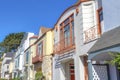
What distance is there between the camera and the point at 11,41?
245 ft

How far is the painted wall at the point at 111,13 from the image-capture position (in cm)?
1397

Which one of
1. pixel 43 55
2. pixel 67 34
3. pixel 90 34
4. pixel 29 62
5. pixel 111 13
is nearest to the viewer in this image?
pixel 111 13

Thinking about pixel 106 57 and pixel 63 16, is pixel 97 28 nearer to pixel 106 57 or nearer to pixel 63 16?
pixel 106 57

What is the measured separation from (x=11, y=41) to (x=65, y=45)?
54802 mm

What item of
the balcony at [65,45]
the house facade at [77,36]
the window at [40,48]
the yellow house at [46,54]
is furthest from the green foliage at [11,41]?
the house facade at [77,36]

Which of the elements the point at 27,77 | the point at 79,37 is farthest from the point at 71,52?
the point at 27,77

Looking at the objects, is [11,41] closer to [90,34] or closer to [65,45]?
[65,45]

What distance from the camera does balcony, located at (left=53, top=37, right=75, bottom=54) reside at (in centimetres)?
2053

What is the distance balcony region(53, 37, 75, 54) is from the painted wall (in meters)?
5.54


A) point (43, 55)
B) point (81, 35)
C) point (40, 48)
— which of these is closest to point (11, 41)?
point (40, 48)

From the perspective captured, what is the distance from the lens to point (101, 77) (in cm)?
1510

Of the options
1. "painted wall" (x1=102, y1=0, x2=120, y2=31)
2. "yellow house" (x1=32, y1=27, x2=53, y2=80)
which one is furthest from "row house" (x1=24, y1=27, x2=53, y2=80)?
"painted wall" (x1=102, y1=0, x2=120, y2=31)

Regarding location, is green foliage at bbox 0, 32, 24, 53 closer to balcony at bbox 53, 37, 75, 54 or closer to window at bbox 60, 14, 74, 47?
balcony at bbox 53, 37, 75, 54

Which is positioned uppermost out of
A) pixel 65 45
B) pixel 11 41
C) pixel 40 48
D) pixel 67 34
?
pixel 11 41
